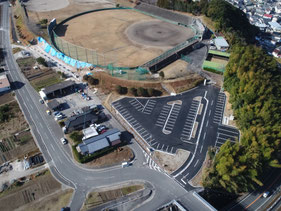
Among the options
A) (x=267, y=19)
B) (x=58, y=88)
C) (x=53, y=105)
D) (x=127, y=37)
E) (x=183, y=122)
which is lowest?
(x=183, y=122)

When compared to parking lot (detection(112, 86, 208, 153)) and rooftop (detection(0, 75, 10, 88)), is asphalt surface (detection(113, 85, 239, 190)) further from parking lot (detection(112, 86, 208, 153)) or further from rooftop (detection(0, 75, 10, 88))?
rooftop (detection(0, 75, 10, 88))

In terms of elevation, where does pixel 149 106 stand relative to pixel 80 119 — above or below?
Answer: above

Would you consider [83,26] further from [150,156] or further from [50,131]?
[150,156]

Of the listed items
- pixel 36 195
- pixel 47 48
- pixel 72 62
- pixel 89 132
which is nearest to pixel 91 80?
pixel 72 62

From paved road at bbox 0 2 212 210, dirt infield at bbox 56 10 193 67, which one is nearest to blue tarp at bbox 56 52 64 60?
dirt infield at bbox 56 10 193 67

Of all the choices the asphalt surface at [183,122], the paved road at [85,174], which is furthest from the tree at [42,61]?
the asphalt surface at [183,122]

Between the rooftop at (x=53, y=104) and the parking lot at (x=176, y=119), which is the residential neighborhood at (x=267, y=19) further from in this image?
the rooftop at (x=53, y=104)

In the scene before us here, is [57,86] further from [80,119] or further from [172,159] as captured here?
[172,159]

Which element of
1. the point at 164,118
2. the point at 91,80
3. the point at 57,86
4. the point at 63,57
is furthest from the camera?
the point at 63,57

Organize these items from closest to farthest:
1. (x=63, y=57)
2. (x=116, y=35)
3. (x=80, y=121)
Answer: (x=80, y=121), (x=63, y=57), (x=116, y=35)
